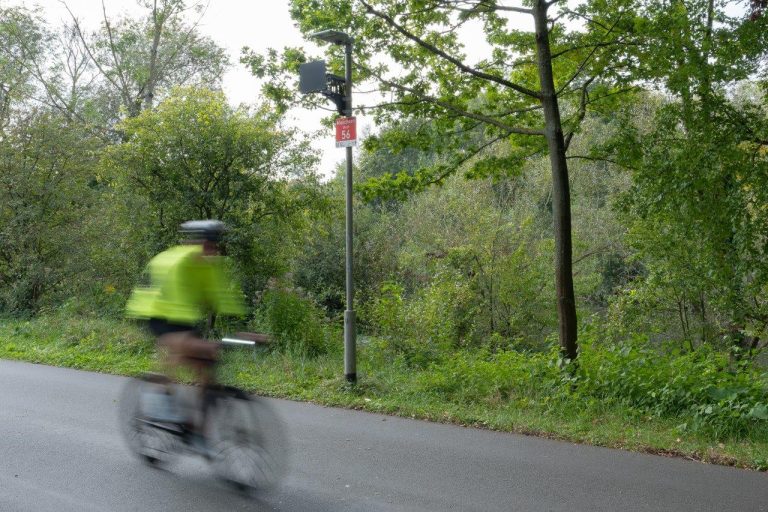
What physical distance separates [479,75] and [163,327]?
7.33 m

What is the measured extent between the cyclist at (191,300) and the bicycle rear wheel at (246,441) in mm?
150

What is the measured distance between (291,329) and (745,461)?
31.0ft

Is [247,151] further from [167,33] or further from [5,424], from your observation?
[167,33]

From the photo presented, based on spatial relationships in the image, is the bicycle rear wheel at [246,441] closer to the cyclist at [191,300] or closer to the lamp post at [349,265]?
the cyclist at [191,300]

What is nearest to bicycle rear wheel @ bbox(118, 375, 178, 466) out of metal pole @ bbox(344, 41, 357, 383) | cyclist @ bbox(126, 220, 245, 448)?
cyclist @ bbox(126, 220, 245, 448)

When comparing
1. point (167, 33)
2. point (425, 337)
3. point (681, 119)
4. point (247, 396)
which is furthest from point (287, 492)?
point (167, 33)

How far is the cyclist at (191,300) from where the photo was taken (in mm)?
5699

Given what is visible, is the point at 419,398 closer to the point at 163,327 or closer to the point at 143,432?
the point at 143,432

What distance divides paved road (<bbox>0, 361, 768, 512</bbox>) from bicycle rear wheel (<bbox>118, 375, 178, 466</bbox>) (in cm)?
15

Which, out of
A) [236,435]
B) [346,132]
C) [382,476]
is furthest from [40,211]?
[382,476]

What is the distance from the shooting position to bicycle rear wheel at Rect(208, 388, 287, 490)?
5668mm

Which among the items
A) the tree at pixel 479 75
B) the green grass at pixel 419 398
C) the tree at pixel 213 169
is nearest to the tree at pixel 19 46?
the tree at pixel 213 169

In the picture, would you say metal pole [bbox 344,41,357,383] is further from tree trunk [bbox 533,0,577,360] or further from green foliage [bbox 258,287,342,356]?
green foliage [bbox 258,287,342,356]

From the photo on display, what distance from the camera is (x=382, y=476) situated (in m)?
6.23
